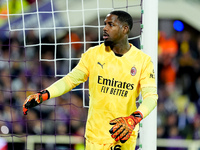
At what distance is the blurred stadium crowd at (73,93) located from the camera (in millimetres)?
5160

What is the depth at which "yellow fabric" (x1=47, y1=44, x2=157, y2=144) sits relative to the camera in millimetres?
2254

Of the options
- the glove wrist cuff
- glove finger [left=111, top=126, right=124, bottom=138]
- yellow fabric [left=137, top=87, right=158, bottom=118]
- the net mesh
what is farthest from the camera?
the net mesh

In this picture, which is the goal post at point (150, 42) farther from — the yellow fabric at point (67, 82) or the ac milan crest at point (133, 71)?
the yellow fabric at point (67, 82)

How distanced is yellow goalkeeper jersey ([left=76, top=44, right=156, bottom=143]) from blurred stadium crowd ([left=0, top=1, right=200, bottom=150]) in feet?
8.38

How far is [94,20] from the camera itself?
5711 mm

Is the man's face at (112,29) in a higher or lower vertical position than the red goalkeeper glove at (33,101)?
higher

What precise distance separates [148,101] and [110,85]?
0.89 feet

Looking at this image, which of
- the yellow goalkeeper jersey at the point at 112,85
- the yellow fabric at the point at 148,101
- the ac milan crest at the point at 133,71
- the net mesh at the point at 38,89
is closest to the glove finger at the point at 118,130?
the yellow fabric at the point at 148,101

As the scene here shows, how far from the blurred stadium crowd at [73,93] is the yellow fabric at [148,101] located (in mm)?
2733

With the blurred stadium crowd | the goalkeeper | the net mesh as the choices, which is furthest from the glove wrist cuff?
the net mesh

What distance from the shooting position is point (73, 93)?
5.27m

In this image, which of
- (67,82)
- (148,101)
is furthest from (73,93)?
(148,101)

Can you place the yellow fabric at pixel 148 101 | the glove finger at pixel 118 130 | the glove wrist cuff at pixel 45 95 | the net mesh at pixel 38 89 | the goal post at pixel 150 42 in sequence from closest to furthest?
the glove finger at pixel 118 130 < the yellow fabric at pixel 148 101 < the glove wrist cuff at pixel 45 95 < the goal post at pixel 150 42 < the net mesh at pixel 38 89

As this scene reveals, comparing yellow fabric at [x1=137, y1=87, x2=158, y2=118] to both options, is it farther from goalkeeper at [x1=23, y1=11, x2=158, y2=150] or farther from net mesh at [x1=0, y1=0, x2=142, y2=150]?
net mesh at [x1=0, y1=0, x2=142, y2=150]
